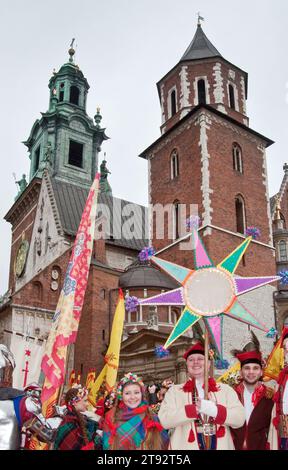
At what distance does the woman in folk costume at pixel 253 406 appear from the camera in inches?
219

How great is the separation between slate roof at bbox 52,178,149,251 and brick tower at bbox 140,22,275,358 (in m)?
6.06

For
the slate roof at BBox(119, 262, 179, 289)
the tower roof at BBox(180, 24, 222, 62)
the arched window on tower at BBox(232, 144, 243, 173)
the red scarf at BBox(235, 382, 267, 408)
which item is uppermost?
the tower roof at BBox(180, 24, 222, 62)

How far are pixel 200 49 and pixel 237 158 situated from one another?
7962 millimetres

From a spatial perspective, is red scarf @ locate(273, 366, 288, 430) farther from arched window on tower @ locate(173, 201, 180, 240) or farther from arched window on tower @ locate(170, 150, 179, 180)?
arched window on tower @ locate(170, 150, 179, 180)

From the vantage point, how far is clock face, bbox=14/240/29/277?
39022mm

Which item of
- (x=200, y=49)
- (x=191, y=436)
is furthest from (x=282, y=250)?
(x=191, y=436)

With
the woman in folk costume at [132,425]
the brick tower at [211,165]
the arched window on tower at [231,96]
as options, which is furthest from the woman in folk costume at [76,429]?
the arched window on tower at [231,96]

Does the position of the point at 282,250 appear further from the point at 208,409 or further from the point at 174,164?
the point at 208,409

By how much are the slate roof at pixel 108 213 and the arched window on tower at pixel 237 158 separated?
9.98 meters

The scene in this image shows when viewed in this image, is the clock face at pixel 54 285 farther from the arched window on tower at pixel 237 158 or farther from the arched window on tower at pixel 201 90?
the arched window on tower at pixel 201 90

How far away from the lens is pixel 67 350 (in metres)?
9.74

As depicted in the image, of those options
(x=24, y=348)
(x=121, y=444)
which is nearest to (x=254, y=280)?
(x=121, y=444)

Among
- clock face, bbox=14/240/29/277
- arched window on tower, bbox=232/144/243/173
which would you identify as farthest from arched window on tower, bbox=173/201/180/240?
clock face, bbox=14/240/29/277

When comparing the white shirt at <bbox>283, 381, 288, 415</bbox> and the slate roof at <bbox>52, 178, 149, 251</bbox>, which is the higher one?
the slate roof at <bbox>52, 178, 149, 251</bbox>
